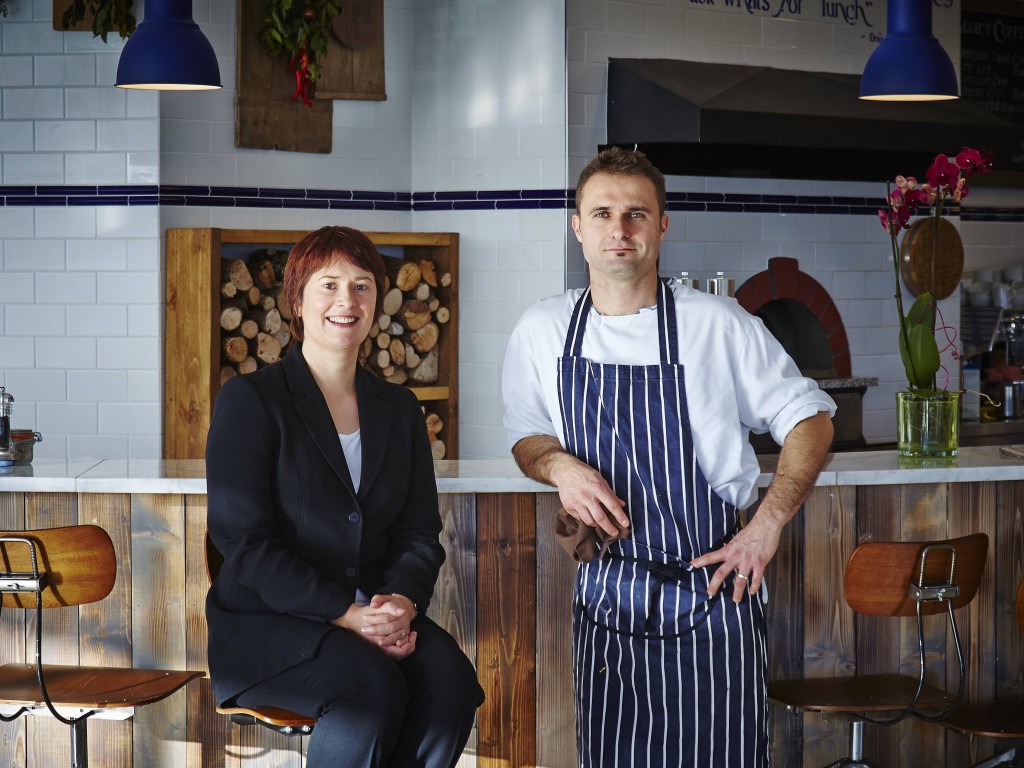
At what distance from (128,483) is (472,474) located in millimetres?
866

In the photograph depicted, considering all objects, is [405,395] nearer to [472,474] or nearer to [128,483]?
[472,474]

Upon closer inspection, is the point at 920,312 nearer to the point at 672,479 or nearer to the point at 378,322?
the point at 672,479

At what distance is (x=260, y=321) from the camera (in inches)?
210

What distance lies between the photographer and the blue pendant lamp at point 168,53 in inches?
140

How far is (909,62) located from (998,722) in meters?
1.90

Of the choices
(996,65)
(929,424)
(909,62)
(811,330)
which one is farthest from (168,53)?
(996,65)

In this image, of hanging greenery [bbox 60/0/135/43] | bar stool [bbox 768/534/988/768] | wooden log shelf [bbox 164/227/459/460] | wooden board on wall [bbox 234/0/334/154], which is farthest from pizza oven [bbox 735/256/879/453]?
hanging greenery [bbox 60/0/135/43]

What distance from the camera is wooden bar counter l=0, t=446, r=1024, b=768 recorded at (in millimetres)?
3301

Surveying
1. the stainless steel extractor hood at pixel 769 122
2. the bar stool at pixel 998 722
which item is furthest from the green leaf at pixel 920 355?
the stainless steel extractor hood at pixel 769 122

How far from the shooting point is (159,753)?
11.1 feet

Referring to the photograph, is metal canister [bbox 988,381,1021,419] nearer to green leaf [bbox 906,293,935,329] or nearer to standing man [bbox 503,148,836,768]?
green leaf [bbox 906,293,935,329]

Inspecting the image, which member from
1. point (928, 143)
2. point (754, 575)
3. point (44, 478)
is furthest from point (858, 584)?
point (928, 143)

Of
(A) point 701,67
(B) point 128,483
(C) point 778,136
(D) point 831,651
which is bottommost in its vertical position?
(D) point 831,651

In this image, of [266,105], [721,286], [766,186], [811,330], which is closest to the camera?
[721,286]
